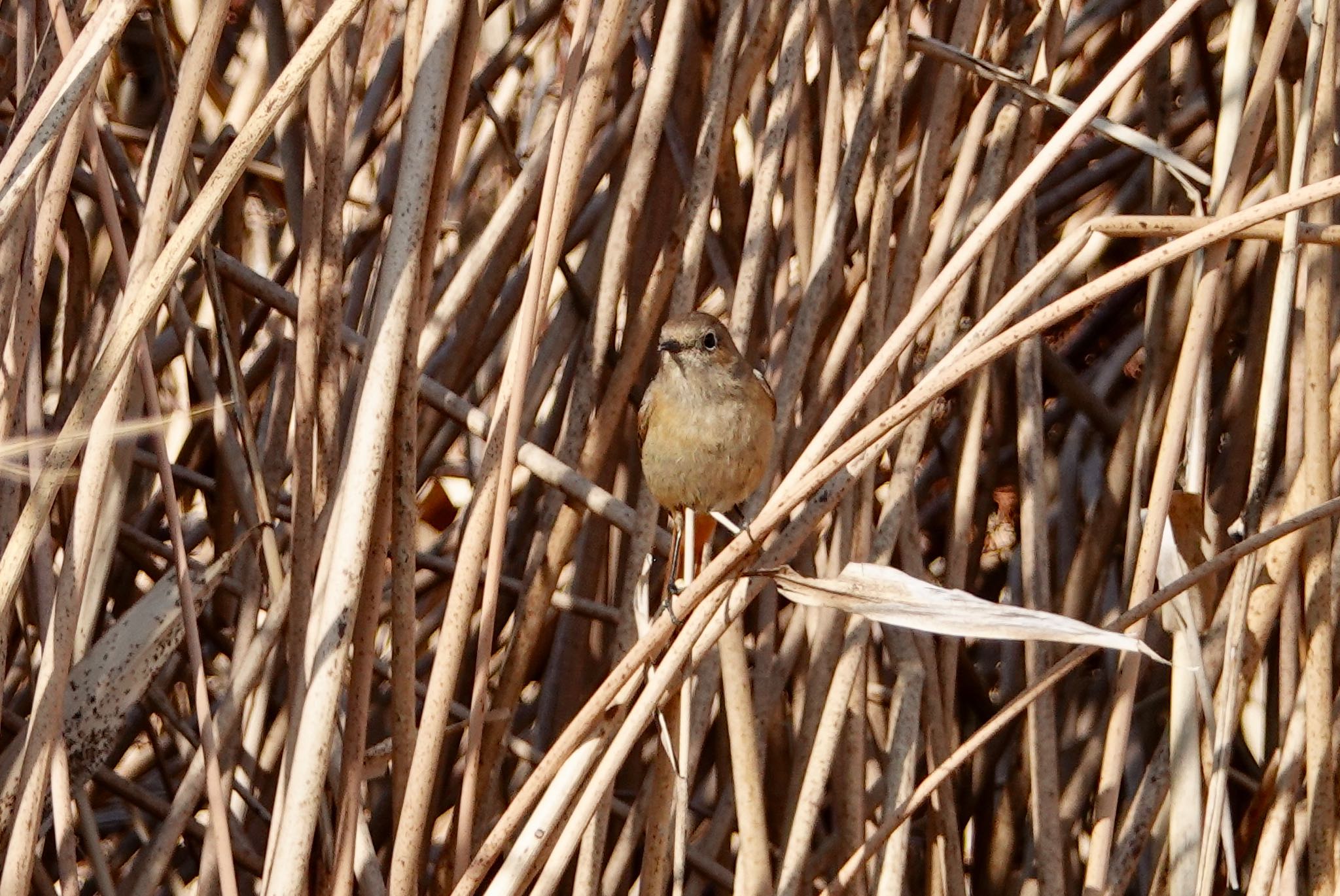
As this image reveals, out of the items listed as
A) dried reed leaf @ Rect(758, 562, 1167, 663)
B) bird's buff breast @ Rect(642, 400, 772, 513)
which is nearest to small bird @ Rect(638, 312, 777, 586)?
bird's buff breast @ Rect(642, 400, 772, 513)

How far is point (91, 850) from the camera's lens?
1.75 metres

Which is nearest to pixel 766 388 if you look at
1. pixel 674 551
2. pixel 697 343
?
pixel 697 343

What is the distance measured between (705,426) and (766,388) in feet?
0.48

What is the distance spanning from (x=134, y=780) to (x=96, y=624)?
2.78 ft

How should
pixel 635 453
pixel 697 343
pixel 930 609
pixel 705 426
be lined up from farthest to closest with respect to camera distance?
pixel 635 453
pixel 705 426
pixel 697 343
pixel 930 609

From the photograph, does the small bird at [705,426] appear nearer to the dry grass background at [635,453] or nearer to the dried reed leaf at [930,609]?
the dry grass background at [635,453]

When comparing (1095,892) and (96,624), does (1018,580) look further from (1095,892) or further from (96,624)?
(96,624)

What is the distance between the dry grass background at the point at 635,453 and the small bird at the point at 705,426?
62 mm

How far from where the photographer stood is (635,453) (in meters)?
2.43

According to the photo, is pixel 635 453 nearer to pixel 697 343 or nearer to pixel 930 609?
pixel 697 343

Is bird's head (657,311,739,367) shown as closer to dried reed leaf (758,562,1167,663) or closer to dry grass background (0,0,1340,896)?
dry grass background (0,0,1340,896)

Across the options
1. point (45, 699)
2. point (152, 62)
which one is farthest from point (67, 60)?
point (152, 62)

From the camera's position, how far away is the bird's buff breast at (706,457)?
2.17 m

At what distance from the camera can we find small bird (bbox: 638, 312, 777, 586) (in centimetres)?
216
